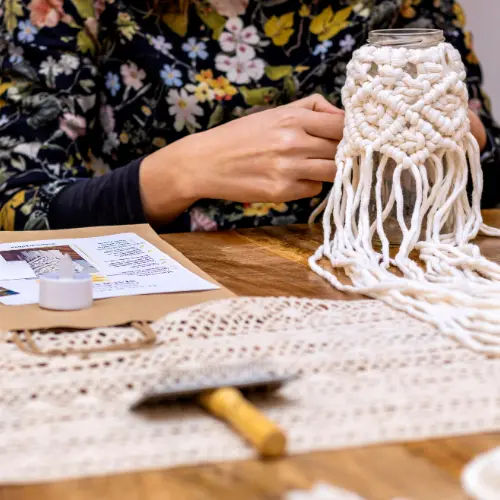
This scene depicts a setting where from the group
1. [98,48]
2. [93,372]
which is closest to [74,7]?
[98,48]

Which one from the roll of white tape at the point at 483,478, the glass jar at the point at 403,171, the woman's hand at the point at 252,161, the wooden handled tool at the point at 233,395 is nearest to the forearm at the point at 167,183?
the woman's hand at the point at 252,161

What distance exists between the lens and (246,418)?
466 millimetres

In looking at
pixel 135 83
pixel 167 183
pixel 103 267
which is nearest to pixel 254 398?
pixel 103 267

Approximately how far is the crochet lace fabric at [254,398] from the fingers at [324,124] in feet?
1.15

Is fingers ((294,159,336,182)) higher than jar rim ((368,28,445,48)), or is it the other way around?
jar rim ((368,28,445,48))

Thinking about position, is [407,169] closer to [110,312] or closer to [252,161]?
[252,161]

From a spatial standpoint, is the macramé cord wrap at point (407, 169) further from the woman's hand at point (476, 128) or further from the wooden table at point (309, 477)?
the wooden table at point (309, 477)

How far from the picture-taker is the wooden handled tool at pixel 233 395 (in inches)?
17.8

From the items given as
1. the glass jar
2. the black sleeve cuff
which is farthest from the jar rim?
the black sleeve cuff

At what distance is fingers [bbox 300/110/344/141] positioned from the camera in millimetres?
1009

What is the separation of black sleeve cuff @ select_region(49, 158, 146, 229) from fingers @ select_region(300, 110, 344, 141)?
25cm

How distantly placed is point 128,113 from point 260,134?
1.01 feet

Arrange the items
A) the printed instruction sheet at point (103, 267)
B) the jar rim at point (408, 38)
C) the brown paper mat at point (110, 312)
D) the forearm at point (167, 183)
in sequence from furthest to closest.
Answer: the forearm at point (167, 183)
the jar rim at point (408, 38)
the printed instruction sheet at point (103, 267)
the brown paper mat at point (110, 312)

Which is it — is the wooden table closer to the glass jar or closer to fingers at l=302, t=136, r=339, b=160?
the glass jar
